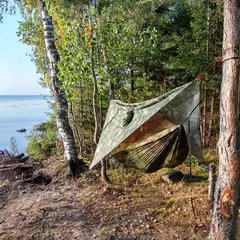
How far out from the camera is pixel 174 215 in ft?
10.2

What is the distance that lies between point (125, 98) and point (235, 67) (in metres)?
3.60

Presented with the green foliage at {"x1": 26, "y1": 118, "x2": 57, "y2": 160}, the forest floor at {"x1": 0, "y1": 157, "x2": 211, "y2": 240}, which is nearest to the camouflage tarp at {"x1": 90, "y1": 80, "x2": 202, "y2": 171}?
the forest floor at {"x1": 0, "y1": 157, "x2": 211, "y2": 240}

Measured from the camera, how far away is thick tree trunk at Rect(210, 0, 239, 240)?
222cm

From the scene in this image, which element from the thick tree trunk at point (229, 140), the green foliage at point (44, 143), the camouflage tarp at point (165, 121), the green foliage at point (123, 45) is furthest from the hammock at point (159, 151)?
the green foliage at point (44, 143)

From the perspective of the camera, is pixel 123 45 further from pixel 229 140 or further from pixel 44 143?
pixel 44 143

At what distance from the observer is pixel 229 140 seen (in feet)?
7.34

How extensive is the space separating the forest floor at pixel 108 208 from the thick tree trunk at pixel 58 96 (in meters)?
0.42

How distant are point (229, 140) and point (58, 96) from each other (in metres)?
3.47

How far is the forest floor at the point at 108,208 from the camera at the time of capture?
2857mm

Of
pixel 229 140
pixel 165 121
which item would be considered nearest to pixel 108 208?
pixel 165 121

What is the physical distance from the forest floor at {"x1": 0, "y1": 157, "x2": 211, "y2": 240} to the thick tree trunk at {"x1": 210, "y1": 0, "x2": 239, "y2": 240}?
446mm

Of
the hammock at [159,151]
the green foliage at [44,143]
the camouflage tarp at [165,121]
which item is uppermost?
the camouflage tarp at [165,121]

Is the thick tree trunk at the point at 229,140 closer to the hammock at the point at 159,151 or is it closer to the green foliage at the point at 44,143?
the hammock at the point at 159,151

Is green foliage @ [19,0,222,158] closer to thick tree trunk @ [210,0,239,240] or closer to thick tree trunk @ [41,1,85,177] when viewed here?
thick tree trunk @ [41,1,85,177]
